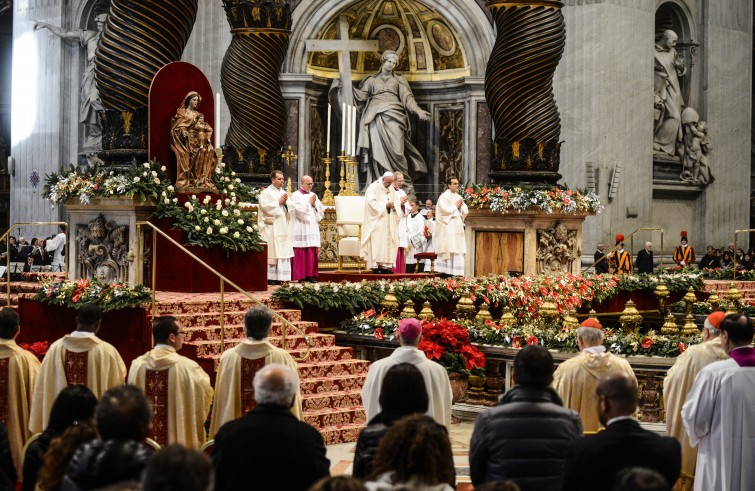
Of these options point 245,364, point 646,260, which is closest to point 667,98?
point 646,260

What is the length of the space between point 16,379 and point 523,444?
4638 millimetres

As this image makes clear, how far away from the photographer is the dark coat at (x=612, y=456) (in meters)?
5.30

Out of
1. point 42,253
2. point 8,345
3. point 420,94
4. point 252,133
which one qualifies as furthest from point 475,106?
point 8,345

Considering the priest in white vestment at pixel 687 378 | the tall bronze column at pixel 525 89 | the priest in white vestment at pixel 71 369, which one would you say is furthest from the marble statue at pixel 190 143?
the priest in white vestment at pixel 687 378

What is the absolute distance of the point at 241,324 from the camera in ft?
42.3

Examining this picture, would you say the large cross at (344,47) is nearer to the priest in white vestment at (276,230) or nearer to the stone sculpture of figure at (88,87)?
the priest in white vestment at (276,230)

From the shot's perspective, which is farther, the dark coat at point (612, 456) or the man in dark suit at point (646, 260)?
the man in dark suit at point (646, 260)

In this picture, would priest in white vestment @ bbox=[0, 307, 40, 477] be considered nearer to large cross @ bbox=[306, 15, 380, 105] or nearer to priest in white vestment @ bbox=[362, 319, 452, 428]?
priest in white vestment @ bbox=[362, 319, 452, 428]

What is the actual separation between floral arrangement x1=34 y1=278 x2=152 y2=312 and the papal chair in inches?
267

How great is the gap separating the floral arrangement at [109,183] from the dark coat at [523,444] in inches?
338

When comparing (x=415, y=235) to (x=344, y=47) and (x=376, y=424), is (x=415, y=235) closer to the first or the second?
(x=344, y=47)

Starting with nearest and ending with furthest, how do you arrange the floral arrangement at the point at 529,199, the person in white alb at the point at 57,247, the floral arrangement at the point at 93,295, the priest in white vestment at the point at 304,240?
the floral arrangement at the point at 93,295, the priest in white vestment at the point at 304,240, the floral arrangement at the point at 529,199, the person in white alb at the point at 57,247

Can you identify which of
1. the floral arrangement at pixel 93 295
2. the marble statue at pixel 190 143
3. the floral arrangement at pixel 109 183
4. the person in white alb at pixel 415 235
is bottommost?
the floral arrangement at pixel 93 295

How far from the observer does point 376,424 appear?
19.5 ft
